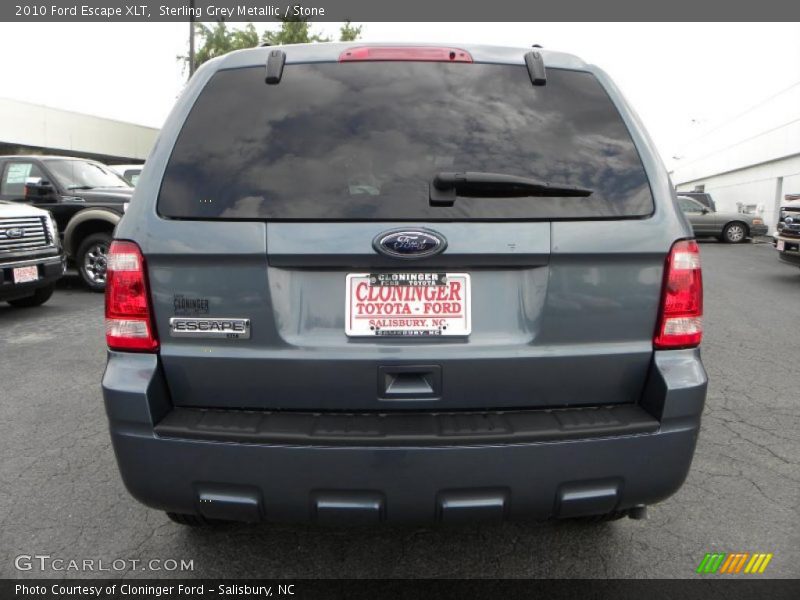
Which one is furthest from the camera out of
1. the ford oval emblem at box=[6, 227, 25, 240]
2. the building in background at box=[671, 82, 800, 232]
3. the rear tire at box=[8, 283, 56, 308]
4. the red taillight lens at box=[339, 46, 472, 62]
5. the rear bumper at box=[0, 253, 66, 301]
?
the building in background at box=[671, 82, 800, 232]

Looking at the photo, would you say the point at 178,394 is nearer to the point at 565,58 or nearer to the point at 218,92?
the point at 218,92

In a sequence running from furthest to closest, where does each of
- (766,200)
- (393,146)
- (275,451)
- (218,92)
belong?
(766,200), (218,92), (393,146), (275,451)

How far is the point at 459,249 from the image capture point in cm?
196

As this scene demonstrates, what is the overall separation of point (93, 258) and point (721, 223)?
18187 mm

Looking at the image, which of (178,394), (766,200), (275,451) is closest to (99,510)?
(178,394)

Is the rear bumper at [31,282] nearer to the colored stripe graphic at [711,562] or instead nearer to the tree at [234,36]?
the colored stripe graphic at [711,562]

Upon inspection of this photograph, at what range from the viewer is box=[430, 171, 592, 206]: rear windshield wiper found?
1.99m

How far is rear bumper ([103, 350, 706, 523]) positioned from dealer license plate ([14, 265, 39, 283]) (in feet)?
19.9

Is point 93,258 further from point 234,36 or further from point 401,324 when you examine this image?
point 234,36

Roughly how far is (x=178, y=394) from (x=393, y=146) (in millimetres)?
1064

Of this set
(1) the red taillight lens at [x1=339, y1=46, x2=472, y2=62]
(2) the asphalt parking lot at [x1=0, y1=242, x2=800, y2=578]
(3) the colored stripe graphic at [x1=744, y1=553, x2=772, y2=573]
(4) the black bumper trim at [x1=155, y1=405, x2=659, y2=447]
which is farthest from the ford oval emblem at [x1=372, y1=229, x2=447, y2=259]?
(3) the colored stripe graphic at [x1=744, y1=553, x2=772, y2=573]

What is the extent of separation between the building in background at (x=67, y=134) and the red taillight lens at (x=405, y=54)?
121 ft

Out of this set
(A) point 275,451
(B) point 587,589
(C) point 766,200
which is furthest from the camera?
(C) point 766,200
